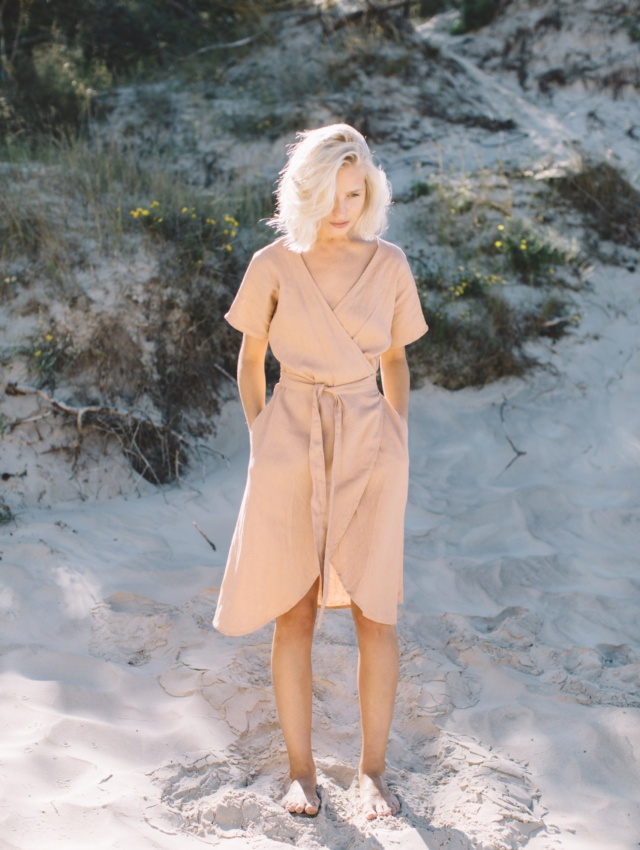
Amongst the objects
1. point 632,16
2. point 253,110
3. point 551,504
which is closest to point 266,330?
point 551,504

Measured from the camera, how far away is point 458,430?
5.57 meters

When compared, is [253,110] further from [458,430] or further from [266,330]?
[266,330]

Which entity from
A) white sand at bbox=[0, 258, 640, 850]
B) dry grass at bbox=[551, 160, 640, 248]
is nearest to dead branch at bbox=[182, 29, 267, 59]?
dry grass at bbox=[551, 160, 640, 248]

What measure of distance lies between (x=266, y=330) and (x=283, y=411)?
0.27m

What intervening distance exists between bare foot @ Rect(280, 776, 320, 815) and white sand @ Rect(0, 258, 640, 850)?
0.11ft

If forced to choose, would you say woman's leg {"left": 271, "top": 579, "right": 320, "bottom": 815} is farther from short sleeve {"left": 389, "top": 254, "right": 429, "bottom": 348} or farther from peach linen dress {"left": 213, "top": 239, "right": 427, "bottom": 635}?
short sleeve {"left": 389, "top": 254, "right": 429, "bottom": 348}

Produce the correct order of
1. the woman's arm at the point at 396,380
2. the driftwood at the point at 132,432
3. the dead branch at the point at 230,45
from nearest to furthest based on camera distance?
the woman's arm at the point at 396,380, the driftwood at the point at 132,432, the dead branch at the point at 230,45

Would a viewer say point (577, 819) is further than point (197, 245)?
No

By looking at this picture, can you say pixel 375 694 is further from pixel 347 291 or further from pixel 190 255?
pixel 190 255

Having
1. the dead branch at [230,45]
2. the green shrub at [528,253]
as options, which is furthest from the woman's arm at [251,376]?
the dead branch at [230,45]

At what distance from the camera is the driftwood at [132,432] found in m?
4.91

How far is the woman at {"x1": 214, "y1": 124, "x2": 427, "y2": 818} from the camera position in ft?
8.96

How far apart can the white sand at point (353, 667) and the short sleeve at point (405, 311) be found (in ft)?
4.36

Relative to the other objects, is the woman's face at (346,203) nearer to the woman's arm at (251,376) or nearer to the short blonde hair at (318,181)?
the short blonde hair at (318,181)
